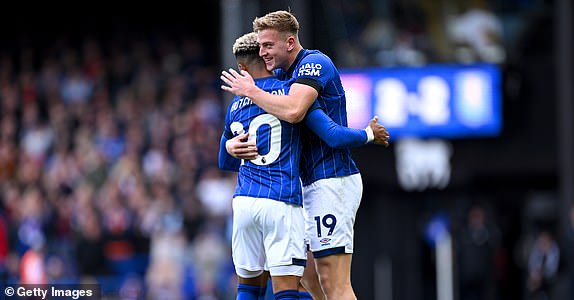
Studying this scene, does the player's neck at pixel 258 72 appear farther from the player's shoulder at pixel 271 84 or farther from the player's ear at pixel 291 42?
the player's ear at pixel 291 42

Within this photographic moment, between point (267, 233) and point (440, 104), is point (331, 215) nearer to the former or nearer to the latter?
point (267, 233)

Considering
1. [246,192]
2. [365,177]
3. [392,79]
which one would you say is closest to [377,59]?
[392,79]

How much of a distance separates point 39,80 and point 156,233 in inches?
283

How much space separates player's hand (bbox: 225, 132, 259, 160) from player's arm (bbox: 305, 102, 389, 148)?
1.33 feet

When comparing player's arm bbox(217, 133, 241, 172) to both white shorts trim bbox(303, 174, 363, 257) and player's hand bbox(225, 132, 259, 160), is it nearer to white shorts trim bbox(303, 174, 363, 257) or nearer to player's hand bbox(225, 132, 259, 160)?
player's hand bbox(225, 132, 259, 160)

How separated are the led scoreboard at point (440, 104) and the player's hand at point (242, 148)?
10.8m

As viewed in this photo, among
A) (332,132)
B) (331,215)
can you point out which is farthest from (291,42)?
(331,215)

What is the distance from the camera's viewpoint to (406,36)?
1859 centimetres

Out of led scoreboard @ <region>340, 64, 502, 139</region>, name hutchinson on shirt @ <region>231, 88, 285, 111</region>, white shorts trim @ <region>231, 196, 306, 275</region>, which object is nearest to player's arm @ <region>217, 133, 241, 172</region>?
name hutchinson on shirt @ <region>231, 88, 285, 111</region>

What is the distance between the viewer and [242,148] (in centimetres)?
733

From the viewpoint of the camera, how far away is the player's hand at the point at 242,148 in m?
7.31

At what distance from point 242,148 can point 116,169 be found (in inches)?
482

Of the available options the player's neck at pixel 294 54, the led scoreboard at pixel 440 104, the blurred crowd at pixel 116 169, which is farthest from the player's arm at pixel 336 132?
the led scoreboard at pixel 440 104

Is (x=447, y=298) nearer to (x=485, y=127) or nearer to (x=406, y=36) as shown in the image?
(x=485, y=127)
